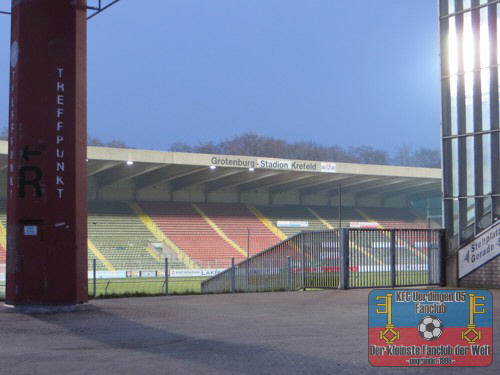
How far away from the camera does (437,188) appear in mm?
62562

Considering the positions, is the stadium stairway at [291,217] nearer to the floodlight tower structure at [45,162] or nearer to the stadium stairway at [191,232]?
the stadium stairway at [191,232]

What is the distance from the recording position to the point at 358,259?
19.9 meters

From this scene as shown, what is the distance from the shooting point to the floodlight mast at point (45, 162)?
42.0 feet

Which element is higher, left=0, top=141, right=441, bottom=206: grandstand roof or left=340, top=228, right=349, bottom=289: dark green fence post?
left=0, top=141, right=441, bottom=206: grandstand roof

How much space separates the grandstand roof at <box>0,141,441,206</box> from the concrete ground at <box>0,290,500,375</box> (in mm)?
31584

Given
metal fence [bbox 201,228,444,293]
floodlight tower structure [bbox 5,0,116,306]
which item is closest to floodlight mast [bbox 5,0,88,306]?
floodlight tower structure [bbox 5,0,116,306]

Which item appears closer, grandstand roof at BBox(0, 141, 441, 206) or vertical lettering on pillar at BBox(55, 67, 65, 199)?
vertical lettering on pillar at BBox(55, 67, 65, 199)

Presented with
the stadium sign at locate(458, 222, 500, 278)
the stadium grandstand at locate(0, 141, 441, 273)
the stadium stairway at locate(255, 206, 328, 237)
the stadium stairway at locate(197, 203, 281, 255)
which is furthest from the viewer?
the stadium stairway at locate(255, 206, 328, 237)

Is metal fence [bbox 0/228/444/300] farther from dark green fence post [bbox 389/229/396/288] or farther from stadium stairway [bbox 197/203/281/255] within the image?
stadium stairway [bbox 197/203/281/255]

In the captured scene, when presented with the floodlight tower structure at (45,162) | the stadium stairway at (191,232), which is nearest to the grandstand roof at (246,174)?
the stadium stairway at (191,232)

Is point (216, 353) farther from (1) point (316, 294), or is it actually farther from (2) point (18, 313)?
(1) point (316, 294)

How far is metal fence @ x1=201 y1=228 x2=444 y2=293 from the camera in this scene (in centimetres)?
1958

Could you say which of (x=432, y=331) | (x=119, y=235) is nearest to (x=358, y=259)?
(x=432, y=331)

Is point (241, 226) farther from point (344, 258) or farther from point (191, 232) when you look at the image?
point (344, 258)
